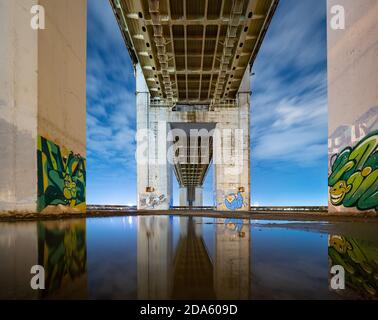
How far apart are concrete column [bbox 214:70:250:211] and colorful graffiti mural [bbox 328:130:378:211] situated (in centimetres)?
1387

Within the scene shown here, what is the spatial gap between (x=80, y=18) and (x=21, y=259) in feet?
41.6

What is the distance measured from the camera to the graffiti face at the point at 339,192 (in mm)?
10024

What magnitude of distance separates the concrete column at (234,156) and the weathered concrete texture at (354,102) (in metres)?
13.8

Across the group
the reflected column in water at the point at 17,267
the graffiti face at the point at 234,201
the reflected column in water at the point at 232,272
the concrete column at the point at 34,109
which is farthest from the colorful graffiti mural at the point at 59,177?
the graffiti face at the point at 234,201

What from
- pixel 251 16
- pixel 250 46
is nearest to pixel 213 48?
pixel 250 46

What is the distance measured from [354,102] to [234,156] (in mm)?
15764

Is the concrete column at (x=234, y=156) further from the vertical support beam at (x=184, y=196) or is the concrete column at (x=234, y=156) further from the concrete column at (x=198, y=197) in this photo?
the vertical support beam at (x=184, y=196)

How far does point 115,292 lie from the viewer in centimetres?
143

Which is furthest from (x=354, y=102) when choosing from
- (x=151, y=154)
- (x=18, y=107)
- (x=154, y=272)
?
(x=151, y=154)

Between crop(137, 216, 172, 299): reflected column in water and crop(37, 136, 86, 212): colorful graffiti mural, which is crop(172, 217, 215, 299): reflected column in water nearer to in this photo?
crop(137, 216, 172, 299): reflected column in water

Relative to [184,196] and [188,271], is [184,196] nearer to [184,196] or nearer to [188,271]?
[184,196]

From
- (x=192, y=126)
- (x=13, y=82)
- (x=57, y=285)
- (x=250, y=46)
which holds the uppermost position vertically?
(x=250, y=46)

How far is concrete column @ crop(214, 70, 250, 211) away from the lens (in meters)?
24.8
